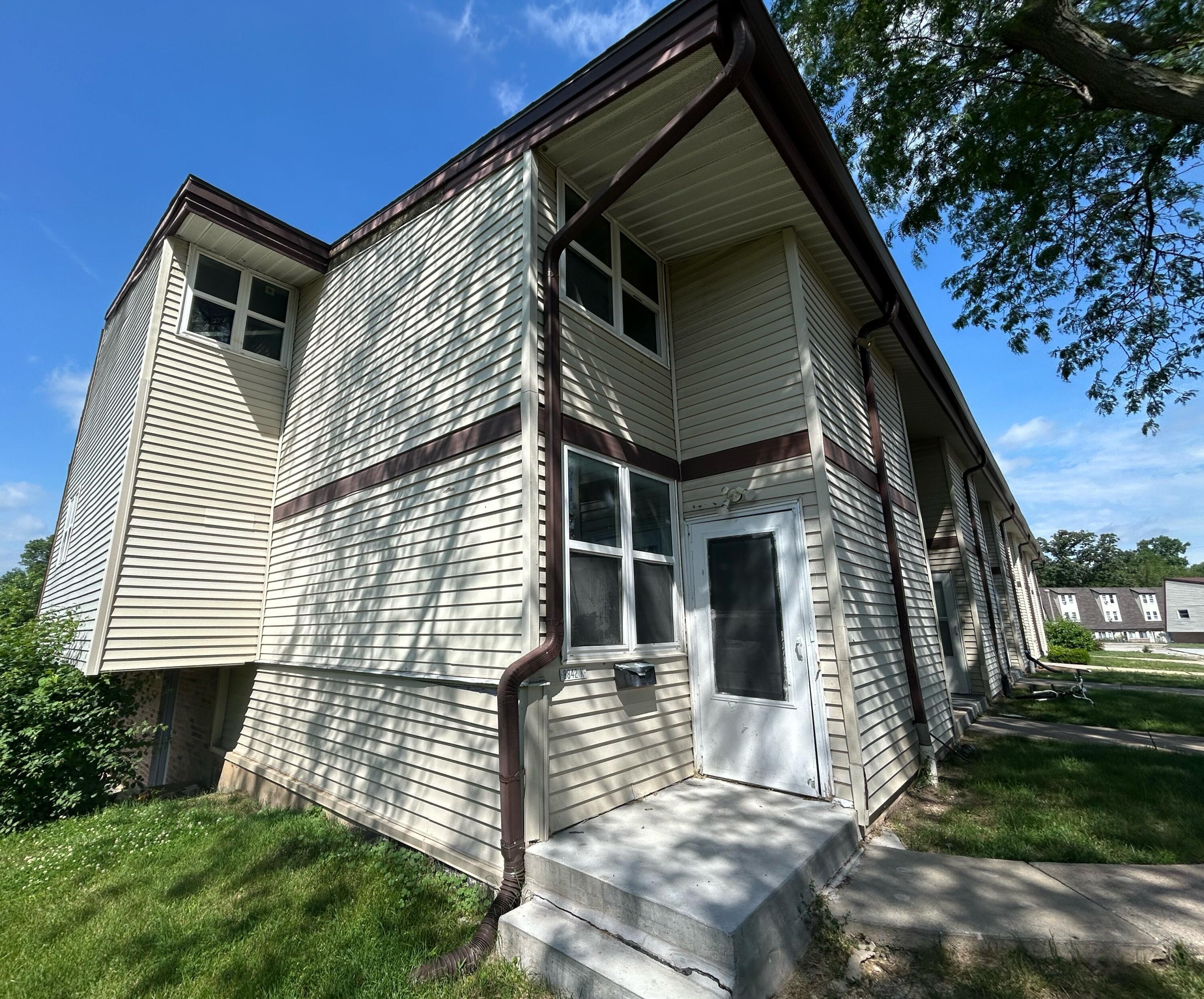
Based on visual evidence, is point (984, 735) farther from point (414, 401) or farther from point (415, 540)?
point (414, 401)

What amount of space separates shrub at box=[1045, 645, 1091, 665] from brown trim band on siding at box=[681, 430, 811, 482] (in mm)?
22991

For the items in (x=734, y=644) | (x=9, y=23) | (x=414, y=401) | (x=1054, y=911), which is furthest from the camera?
(x=9, y=23)

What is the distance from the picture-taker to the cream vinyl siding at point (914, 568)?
6527 millimetres

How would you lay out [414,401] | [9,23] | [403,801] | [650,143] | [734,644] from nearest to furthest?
[650,143] → [403,801] → [734,644] → [414,401] → [9,23]

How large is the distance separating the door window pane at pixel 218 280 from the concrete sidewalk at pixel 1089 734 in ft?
39.8

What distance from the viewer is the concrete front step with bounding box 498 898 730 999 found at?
2.38 m

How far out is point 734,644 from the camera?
476 centimetres

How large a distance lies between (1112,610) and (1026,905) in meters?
81.4

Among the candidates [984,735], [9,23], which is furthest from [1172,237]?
[9,23]

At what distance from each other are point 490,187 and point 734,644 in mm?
4712

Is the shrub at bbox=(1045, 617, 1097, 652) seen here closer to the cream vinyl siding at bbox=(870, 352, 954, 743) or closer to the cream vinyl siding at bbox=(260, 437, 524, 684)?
the cream vinyl siding at bbox=(870, 352, 954, 743)

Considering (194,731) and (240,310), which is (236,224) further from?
(194,731)

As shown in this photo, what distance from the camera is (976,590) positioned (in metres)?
10.1

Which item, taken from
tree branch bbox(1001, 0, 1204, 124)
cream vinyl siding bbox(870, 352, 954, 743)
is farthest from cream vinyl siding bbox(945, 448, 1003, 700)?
tree branch bbox(1001, 0, 1204, 124)
